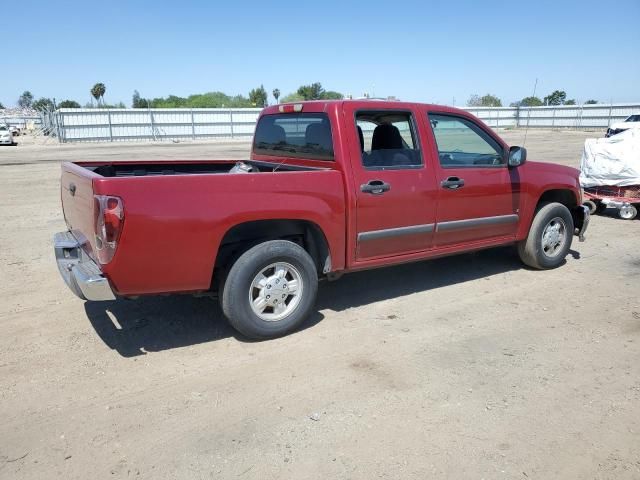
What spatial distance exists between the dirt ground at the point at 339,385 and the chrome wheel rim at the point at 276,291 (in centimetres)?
24

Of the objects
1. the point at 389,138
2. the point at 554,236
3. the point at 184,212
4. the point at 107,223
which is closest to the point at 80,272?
the point at 107,223

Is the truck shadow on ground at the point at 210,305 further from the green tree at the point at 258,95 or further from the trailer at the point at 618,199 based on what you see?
the green tree at the point at 258,95

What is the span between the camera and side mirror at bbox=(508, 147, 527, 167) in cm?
534

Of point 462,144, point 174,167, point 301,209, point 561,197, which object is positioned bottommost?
point 561,197

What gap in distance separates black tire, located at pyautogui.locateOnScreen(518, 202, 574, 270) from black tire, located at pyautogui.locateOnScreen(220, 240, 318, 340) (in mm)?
2871

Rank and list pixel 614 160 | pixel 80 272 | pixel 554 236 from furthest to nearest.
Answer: pixel 614 160 < pixel 554 236 < pixel 80 272

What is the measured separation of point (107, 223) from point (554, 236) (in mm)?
4851

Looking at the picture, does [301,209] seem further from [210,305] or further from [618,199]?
[618,199]

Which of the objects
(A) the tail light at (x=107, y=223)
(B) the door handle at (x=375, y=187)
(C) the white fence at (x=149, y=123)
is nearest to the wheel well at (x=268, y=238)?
(B) the door handle at (x=375, y=187)

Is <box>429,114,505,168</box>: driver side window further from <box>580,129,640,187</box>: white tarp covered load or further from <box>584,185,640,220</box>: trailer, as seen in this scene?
<box>580,129,640,187</box>: white tarp covered load

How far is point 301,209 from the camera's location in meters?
4.11

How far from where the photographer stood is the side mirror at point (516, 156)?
210 inches

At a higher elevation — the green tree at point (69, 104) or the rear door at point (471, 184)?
the green tree at point (69, 104)

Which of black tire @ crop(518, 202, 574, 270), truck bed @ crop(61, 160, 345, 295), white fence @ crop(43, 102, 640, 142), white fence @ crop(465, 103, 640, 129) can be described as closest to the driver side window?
black tire @ crop(518, 202, 574, 270)
